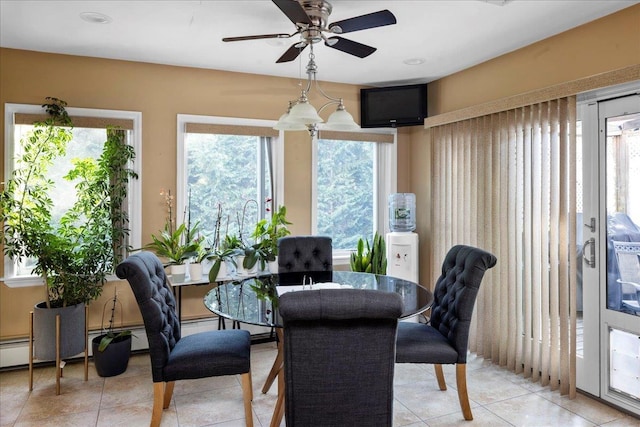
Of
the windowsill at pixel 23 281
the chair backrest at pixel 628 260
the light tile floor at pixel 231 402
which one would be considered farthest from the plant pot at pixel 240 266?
the chair backrest at pixel 628 260

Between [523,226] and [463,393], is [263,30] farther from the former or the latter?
[463,393]

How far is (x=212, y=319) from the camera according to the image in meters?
3.97

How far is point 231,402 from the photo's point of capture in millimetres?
2854

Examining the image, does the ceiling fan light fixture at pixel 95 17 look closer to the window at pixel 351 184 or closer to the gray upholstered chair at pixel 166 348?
the gray upholstered chair at pixel 166 348

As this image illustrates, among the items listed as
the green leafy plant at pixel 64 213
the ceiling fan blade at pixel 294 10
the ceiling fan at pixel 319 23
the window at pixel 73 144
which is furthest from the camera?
the window at pixel 73 144

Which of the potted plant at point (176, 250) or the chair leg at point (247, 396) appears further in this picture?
the potted plant at point (176, 250)

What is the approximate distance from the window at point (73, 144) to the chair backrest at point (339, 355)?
259 cm

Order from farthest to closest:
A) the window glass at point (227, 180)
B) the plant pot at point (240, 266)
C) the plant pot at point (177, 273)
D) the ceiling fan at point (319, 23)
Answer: the window glass at point (227, 180), the plant pot at point (240, 266), the plant pot at point (177, 273), the ceiling fan at point (319, 23)

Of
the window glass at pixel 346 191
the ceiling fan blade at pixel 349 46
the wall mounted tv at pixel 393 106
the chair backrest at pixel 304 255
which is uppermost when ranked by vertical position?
the wall mounted tv at pixel 393 106

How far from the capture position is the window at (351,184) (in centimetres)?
445

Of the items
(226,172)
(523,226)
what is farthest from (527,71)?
(226,172)

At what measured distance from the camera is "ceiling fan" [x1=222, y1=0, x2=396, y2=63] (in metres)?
2.02

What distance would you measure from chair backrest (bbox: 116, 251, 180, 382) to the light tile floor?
1.90 ft

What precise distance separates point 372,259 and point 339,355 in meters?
2.62
